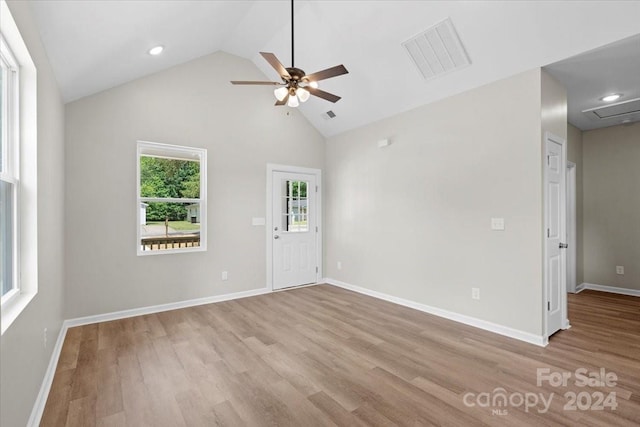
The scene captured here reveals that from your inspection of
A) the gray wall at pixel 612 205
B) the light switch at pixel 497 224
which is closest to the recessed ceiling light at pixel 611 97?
the gray wall at pixel 612 205

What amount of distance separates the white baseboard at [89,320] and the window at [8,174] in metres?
0.80

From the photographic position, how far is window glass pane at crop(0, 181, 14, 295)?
181 centimetres

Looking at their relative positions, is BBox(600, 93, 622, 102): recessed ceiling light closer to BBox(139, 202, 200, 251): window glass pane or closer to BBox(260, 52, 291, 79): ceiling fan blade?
BBox(260, 52, 291, 79): ceiling fan blade

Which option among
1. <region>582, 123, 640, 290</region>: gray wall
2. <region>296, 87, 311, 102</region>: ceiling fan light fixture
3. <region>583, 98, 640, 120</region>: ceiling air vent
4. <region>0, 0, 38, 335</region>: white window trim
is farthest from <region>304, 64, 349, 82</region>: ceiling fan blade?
<region>582, 123, 640, 290</region>: gray wall

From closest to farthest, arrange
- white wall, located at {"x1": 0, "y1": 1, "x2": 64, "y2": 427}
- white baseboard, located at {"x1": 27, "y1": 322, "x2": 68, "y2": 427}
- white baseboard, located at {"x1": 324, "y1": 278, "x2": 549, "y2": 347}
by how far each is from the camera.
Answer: white wall, located at {"x1": 0, "y1": 1, "x2": 64, "y2": 427}
white baseboard, located at {"x1": 27, "y1": 322, "x2": 68, "y2": 427}
white baseboard, located at {"x1": 324, "y1": 278, "x2": 549, "y2": 347}

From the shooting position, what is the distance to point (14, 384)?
161 cm

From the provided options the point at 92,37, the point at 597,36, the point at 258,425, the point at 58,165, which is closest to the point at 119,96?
the point at 58,165

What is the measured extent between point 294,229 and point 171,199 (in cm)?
211

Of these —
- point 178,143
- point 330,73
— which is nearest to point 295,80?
point 330,73

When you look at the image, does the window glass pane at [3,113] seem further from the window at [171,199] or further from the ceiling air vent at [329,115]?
the ceiling air vent at [329,115]

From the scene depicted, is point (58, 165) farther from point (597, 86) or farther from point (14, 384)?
point (597, 86)

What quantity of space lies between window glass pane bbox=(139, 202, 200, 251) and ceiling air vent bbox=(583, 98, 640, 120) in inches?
234

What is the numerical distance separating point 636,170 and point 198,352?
22.4 feet

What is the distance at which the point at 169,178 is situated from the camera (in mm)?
4504
